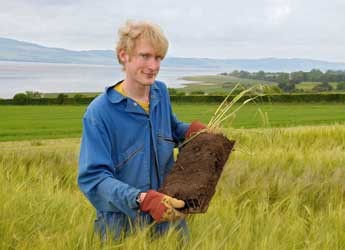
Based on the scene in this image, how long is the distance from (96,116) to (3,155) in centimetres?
342

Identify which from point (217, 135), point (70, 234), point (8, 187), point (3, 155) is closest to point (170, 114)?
point (217, 135)

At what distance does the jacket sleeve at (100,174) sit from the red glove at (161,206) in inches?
3.6

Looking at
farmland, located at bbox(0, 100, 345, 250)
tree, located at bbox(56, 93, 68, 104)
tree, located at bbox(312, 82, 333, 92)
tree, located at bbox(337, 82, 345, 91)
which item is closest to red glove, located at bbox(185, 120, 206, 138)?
farmland, located at bbox(0, 100, 345, 250)

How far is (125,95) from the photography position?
9.12 feet

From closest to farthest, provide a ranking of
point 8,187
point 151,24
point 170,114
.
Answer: point 151,24, point 170,114, point 8,187

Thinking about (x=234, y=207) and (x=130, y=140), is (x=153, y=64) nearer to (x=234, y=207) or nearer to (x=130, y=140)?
(x=130, y=140)

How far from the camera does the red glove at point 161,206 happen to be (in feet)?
8.00

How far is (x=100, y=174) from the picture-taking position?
263 cm

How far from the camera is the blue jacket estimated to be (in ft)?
8.64

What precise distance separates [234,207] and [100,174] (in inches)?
52.3

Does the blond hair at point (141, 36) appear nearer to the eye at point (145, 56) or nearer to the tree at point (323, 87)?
the eye at point (145, 56)

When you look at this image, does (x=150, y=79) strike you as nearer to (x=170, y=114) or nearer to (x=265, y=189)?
(x=170, y=114)

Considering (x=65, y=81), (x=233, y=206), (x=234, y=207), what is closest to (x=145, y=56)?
(x=233, y=206)

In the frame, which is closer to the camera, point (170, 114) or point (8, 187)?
point (170, 114)
